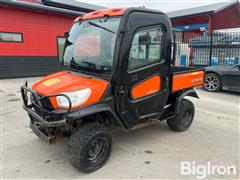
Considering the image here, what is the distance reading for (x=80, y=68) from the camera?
3078 mm

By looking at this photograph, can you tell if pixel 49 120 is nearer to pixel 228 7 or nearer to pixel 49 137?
pixel 49 137

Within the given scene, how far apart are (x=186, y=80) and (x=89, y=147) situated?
7.42ft

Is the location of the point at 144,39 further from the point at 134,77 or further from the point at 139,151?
the point at 139,151

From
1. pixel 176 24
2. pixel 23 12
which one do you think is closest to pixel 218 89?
pixel 23 12

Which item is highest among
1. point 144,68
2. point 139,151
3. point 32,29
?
point 32,29

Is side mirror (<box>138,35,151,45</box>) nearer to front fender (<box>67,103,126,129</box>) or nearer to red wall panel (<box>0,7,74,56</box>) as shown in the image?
front fender (<box>67,103,126,129</box>)

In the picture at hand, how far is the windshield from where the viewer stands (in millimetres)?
2775

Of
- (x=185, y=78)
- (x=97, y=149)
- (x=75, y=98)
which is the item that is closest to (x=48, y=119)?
(x=75, y=98)

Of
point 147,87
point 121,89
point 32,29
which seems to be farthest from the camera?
point 32,29

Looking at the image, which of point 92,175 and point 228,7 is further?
point 228,7

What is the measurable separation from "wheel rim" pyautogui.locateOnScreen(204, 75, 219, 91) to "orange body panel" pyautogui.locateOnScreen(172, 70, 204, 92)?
12.1 ft

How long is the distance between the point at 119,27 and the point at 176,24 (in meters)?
22.0

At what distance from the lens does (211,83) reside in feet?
25.3

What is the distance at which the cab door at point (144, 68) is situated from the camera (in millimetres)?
2789
